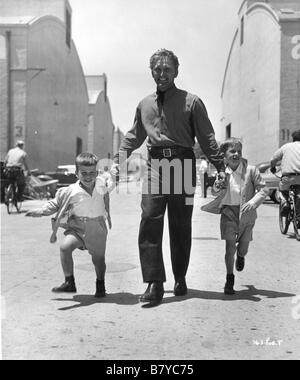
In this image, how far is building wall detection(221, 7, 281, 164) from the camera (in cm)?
2975

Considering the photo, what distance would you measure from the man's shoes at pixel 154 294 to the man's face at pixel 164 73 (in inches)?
56.6

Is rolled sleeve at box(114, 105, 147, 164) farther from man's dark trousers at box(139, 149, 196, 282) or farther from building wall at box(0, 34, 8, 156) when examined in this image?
building wall at box(0, 34, 8, 156)

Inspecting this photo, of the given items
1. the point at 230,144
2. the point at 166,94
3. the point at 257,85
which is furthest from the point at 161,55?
the point at 257,85

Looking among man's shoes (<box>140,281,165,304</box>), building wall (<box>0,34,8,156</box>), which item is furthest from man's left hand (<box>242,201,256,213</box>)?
building wall (<box>0,34,8,156</box>)

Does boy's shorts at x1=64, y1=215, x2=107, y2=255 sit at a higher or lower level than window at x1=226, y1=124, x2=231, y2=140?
lower

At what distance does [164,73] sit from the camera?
427 centimetres

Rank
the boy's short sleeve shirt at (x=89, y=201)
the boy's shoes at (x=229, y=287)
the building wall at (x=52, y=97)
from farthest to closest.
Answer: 1. the building wall at (x=52, y=97)
2. the boy's shoes at (x=229, y=287)
3. the boy's short sleeve shirt at (x=89, y=201)

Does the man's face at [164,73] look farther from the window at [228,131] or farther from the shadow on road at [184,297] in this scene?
the window at [228,131]

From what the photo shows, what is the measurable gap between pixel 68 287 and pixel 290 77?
25194 millimetres

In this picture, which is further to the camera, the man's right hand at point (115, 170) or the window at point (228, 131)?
the window at point (228, 131)

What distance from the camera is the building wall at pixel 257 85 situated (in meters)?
29.8

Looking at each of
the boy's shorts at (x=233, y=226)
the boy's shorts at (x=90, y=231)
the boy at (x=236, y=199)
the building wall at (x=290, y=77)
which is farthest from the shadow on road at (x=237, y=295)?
the building wall at (x=290, y=77)

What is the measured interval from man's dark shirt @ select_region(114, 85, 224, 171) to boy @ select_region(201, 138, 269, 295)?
5.5 inches

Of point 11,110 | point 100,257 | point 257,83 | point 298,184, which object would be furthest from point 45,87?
point 100,257
